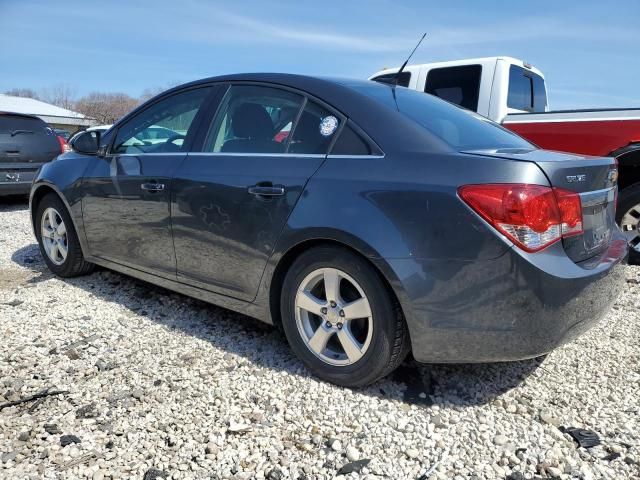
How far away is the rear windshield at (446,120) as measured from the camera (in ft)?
8.94

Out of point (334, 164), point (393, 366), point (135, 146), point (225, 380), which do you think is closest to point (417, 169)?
point (334, 164)

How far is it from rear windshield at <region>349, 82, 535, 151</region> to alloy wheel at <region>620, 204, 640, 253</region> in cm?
257

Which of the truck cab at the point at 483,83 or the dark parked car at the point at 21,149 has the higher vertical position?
the truck cab at the point at 483,83

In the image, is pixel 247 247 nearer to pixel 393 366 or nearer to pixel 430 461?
pixel 393 366

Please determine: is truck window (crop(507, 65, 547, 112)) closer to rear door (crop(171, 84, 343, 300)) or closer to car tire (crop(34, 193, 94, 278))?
rear door (crop(171, 84, 343, 300))

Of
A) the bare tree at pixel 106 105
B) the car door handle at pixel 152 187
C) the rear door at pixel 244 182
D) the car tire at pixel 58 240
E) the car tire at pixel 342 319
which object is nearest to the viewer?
the car tire at pixel 342 319

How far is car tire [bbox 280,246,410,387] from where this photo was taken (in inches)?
99.1

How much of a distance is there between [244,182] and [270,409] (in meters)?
1.23

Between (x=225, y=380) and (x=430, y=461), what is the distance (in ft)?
3.81

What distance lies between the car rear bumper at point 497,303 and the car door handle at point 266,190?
77cm

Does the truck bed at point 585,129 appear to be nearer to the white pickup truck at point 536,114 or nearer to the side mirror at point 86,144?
the white pickup truck at point 536,114

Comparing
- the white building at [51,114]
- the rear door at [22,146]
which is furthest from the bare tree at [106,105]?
the rear door at [22,146]

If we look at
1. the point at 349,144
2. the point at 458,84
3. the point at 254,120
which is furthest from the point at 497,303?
the point at 458,84

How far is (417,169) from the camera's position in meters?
2.42
